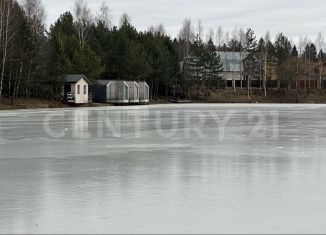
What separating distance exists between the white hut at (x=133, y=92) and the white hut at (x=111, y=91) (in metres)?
0.96

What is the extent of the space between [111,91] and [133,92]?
4.81 metres

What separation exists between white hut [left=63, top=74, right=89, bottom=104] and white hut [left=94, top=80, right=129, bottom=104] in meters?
4.75

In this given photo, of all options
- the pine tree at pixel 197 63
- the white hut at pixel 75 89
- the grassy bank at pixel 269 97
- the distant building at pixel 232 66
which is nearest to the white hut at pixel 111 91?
the white hut at pixel 75 89

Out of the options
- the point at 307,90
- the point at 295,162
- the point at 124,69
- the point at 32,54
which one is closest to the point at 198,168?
the point at 295,162

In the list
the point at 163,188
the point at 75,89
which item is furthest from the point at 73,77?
the point at 163,188

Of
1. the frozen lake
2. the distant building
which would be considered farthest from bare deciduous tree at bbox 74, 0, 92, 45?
the frozen lake

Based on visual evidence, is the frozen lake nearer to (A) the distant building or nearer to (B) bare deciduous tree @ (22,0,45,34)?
(B) bare deciduous tree @ (22,0,45,34)

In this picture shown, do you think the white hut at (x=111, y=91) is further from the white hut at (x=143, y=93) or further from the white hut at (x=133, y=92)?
the white hut at (x=143, y=93)

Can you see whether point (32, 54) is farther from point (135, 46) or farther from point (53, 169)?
point (53, 169)

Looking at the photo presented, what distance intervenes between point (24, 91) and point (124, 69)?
21644mm

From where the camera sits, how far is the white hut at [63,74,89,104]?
5859 cm

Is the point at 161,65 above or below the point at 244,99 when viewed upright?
above

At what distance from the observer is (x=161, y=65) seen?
8050cm

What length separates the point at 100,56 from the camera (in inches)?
2827
